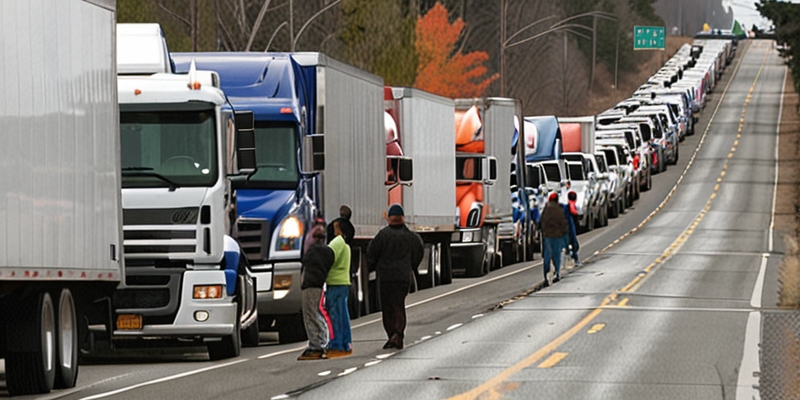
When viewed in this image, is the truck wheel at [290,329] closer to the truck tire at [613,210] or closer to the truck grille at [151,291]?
the truck grille at [151,291]

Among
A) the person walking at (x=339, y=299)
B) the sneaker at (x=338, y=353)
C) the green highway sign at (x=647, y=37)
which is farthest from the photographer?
the green highway sign at (x=647, y=37)

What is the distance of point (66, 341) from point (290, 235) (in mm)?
5878

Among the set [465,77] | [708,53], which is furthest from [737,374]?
[708,53]

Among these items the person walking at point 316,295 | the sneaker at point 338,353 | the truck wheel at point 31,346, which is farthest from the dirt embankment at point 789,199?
the truck wheel at point 31,346

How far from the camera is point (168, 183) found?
1991 cm

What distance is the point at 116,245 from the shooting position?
1761 cm

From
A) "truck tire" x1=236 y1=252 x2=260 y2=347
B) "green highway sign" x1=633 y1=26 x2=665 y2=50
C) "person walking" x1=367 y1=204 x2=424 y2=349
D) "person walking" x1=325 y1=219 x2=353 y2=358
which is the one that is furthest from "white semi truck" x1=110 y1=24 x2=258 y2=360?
"green highway sign" x1=633 y1=26 x2=665 y2=50

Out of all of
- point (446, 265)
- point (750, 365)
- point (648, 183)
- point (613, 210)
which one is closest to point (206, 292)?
point (750, 365)

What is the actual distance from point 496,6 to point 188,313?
113m

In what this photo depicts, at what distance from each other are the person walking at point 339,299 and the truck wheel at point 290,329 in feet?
9.19

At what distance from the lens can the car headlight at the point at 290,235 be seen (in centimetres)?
2247

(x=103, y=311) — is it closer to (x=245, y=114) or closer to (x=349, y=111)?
(x=245, y=114)

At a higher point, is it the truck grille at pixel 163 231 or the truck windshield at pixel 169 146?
the truck windshield at pixel 169 146

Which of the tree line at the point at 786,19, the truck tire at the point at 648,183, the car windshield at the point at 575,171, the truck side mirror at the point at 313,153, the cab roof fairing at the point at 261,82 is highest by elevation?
the tree line at the point at 786,19
